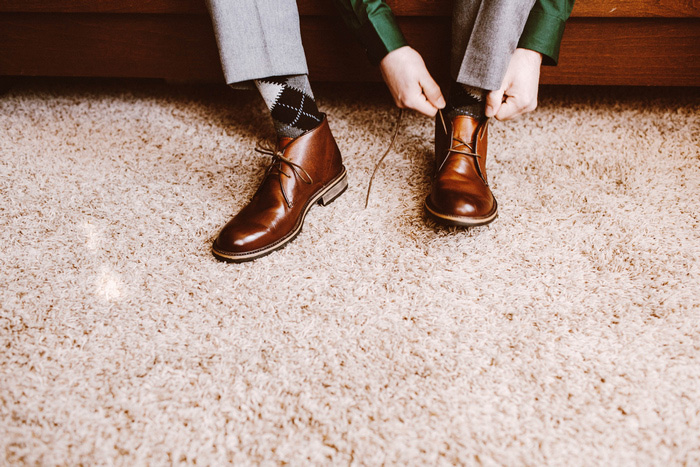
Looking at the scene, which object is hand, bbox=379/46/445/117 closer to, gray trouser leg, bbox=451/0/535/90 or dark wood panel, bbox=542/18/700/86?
gray trouser leg, bbox=451/0/535/90

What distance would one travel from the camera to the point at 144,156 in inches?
35.4

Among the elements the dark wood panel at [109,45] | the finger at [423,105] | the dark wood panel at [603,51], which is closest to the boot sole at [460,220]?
the finger at [423,105]

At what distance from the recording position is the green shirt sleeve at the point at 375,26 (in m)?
0.69

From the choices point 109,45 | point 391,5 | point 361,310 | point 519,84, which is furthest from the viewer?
point 109,45

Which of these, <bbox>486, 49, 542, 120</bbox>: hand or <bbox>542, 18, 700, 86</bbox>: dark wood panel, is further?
<bbox>542, 18, 700, 86</bbox>: dark wood panel

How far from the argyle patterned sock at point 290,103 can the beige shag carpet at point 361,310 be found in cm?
14

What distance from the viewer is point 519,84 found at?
688mm

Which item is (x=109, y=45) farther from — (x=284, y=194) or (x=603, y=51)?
(x=603, y=51)

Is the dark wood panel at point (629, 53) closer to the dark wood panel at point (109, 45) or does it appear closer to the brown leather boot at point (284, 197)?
the brown leather boot at point (284, 197)

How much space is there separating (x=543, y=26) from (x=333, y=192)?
0.43 metres

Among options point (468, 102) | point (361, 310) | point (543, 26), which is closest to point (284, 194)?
point (361, 310)

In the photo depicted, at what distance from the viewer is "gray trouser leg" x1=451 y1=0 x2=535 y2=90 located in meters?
0.64

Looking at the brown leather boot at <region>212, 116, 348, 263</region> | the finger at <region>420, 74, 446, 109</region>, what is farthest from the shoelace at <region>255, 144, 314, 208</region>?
the finger at <region>420, 74, 446, 109</region>

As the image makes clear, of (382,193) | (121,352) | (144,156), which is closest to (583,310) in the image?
(382,193)
